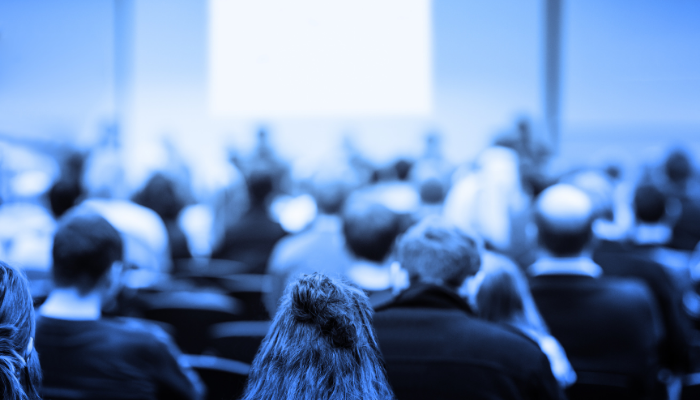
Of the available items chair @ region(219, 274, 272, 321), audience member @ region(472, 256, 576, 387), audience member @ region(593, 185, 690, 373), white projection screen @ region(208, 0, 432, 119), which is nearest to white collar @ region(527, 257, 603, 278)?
audience member @ region(472, 256, 576, 387)

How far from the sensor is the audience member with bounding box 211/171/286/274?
3.57 metres

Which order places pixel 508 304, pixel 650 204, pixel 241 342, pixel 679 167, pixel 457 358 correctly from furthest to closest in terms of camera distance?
pixel 679 167 → pixel 650 204 → pixel 241 342 → pixel 508 304 → pixel 457 358

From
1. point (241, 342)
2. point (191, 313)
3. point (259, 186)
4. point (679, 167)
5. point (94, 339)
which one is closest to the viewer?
point (94, 339)

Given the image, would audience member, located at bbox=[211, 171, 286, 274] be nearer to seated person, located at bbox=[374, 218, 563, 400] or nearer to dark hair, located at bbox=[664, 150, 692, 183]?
seated person, located at bbox=[374, 218, 563, 400]

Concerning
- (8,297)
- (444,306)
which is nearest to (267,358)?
(8,297)

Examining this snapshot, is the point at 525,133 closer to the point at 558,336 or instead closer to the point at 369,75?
the point at 369,75

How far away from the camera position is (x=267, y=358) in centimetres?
88

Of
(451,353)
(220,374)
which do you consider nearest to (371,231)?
(220,374)

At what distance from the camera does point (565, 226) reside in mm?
2293

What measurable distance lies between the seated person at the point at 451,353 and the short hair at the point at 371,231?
2.21 feet

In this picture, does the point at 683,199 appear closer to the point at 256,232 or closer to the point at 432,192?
the point at 432,192

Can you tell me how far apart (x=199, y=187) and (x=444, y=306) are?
21.3ft

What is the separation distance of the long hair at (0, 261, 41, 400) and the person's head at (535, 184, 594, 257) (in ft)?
6.12

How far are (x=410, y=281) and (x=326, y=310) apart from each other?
32.2 inches
